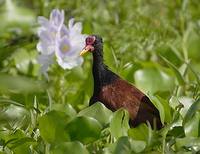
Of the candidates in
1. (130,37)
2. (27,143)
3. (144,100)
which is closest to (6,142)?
(27,143)

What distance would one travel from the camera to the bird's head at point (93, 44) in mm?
3727

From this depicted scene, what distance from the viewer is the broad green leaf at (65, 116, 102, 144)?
9.10 ft

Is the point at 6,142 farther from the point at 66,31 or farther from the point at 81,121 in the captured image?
the point at 66,31

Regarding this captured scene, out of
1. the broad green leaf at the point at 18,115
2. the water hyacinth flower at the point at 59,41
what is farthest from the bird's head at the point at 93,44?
the broad green leaf at the point at 18,115

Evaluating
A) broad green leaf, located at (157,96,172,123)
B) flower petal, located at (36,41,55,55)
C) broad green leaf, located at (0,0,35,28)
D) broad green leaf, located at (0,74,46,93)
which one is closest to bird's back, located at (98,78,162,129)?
broad green leaf, located at (157,96,172,123)

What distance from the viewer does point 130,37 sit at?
4.52m

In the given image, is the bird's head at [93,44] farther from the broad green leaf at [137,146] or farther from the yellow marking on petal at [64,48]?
the broad green leaf at [137,146]

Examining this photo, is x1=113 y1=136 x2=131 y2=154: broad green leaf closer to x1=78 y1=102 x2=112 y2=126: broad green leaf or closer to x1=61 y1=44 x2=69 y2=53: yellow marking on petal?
x1=78 y1=102 x2=112 y2=126: broad green leaf

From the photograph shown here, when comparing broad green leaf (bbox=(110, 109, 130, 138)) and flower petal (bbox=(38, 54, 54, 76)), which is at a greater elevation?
broad green leaf (bbox=(110, 109, 130, 138))

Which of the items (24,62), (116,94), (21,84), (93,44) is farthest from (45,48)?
(21,84)

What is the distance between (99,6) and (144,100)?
190 cm

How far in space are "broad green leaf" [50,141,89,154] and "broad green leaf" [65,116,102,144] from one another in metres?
0.14

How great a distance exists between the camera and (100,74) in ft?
11.9

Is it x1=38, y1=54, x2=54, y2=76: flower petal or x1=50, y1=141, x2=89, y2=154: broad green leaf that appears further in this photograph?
x1=38, y1=54, x2=54, y2=76: flower petal
